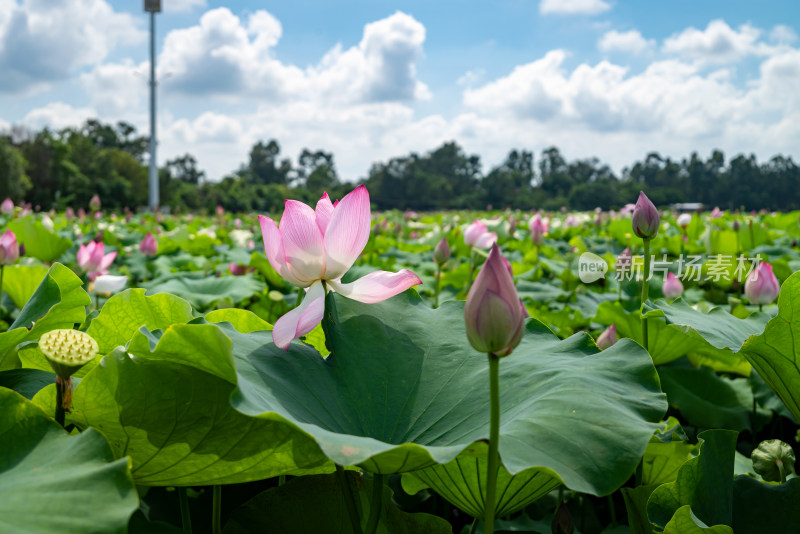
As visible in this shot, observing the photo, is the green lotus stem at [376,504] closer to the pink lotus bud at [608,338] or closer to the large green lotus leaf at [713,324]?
the large green lotus leaf at [713,324]

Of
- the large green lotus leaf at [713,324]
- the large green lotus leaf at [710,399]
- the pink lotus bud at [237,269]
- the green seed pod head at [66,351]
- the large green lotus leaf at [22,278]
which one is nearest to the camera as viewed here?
the green seed pod head at [66,351]

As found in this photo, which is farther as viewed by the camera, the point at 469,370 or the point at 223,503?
the point at 223,503

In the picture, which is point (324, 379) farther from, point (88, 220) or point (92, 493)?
point (88, 220)

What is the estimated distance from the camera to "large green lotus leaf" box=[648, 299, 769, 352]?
0.87 meters

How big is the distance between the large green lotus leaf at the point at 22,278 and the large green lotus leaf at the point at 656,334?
4.73 ft

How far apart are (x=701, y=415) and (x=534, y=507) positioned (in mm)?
531

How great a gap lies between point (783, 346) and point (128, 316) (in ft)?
2.65

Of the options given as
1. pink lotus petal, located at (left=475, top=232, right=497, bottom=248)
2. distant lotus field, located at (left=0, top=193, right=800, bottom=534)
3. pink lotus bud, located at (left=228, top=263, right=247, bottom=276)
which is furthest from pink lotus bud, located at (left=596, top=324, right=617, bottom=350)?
pink lotus bud, located at (left=228, top=263, right=247, bottom=276)

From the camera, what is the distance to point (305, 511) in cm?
71

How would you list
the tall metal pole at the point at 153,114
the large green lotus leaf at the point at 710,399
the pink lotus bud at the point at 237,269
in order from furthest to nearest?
the tall metal pole at the point at 153,114 → the pink lotus bud at the point at 237,269 → the large green lotus leaf at the point at 710,399

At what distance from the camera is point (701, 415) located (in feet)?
4.68

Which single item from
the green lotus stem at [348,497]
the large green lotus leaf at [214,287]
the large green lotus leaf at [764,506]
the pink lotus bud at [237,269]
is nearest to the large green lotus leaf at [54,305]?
the green lotus stem at [348,497]

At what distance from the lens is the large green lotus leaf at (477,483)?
660 millimetres

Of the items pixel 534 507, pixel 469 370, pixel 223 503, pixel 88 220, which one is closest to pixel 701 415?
pixel 534 507
